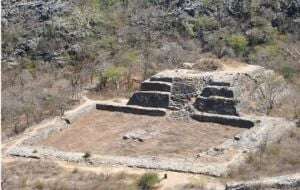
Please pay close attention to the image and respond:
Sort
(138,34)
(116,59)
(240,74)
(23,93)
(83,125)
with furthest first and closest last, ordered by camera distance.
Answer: (138,34)
(116,59)
(23,93)
(240,74)
(83,125)

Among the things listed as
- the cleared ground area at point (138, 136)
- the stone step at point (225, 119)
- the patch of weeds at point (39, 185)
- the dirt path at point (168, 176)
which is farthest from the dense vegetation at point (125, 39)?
the patch of weeds at point (39, 185)

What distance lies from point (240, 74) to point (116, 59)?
8.14m

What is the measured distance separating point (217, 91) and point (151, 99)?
8.05 ft

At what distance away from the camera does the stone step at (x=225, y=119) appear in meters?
20.3

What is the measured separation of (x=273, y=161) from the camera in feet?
53.2

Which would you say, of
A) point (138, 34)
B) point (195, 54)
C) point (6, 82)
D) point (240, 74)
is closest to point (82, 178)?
point (240, 74)

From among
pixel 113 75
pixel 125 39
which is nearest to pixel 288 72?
pixel 113 75

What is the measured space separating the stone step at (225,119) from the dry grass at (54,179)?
582cm

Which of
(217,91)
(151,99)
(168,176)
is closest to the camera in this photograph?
(168,176)

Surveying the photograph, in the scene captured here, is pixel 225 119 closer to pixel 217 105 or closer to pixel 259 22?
pixel 217 105

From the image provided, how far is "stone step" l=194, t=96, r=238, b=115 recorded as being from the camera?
2123cm

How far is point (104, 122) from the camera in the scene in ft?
70.6

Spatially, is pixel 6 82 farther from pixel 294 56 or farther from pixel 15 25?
pixel 294 56

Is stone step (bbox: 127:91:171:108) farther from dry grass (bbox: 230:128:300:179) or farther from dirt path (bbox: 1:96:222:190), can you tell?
dry grass (bbox: 230:128:300:179)
